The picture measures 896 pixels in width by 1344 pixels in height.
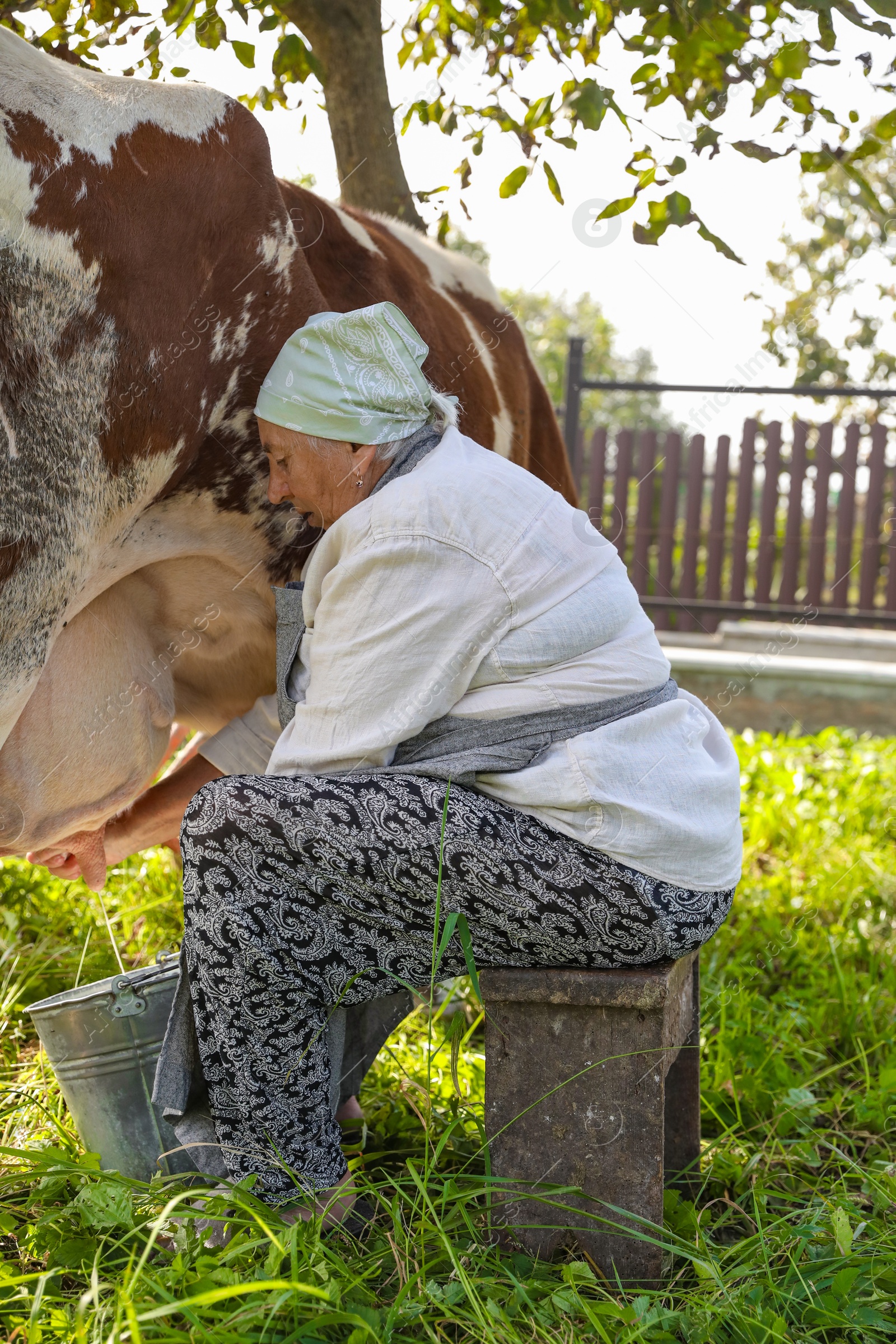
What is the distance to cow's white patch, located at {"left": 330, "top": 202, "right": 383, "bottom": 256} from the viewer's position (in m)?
2.45

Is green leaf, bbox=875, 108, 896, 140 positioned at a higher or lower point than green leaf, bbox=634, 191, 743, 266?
higher

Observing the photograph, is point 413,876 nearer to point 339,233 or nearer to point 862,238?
point 339,233

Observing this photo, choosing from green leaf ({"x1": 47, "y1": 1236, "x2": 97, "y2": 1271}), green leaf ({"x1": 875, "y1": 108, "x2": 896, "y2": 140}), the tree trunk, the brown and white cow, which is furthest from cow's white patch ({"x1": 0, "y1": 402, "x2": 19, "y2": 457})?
green leaf ({"x1": 875, "y1": 108, "x2": 896, "y2": 140})

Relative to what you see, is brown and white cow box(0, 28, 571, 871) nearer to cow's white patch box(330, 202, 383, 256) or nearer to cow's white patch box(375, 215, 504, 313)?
cow's white patch box(330, 202, 383, 256)

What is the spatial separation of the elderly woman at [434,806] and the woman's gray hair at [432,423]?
0.17 feet

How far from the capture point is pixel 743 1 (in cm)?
269

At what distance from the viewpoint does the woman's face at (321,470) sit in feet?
6.35

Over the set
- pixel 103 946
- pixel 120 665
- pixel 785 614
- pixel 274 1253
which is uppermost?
pixel 120 665

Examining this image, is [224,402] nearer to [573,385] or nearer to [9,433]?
[9,433]

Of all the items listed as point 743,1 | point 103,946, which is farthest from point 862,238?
point 103,946

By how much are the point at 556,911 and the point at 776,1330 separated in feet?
2.02

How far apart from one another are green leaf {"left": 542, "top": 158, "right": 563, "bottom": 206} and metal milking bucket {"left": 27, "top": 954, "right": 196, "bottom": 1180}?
192 centimetres

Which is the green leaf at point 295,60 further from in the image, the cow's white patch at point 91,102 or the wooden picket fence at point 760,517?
the wooden picket fence at point 760,517

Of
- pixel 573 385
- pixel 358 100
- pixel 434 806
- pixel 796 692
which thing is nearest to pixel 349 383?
pixel 434 806
